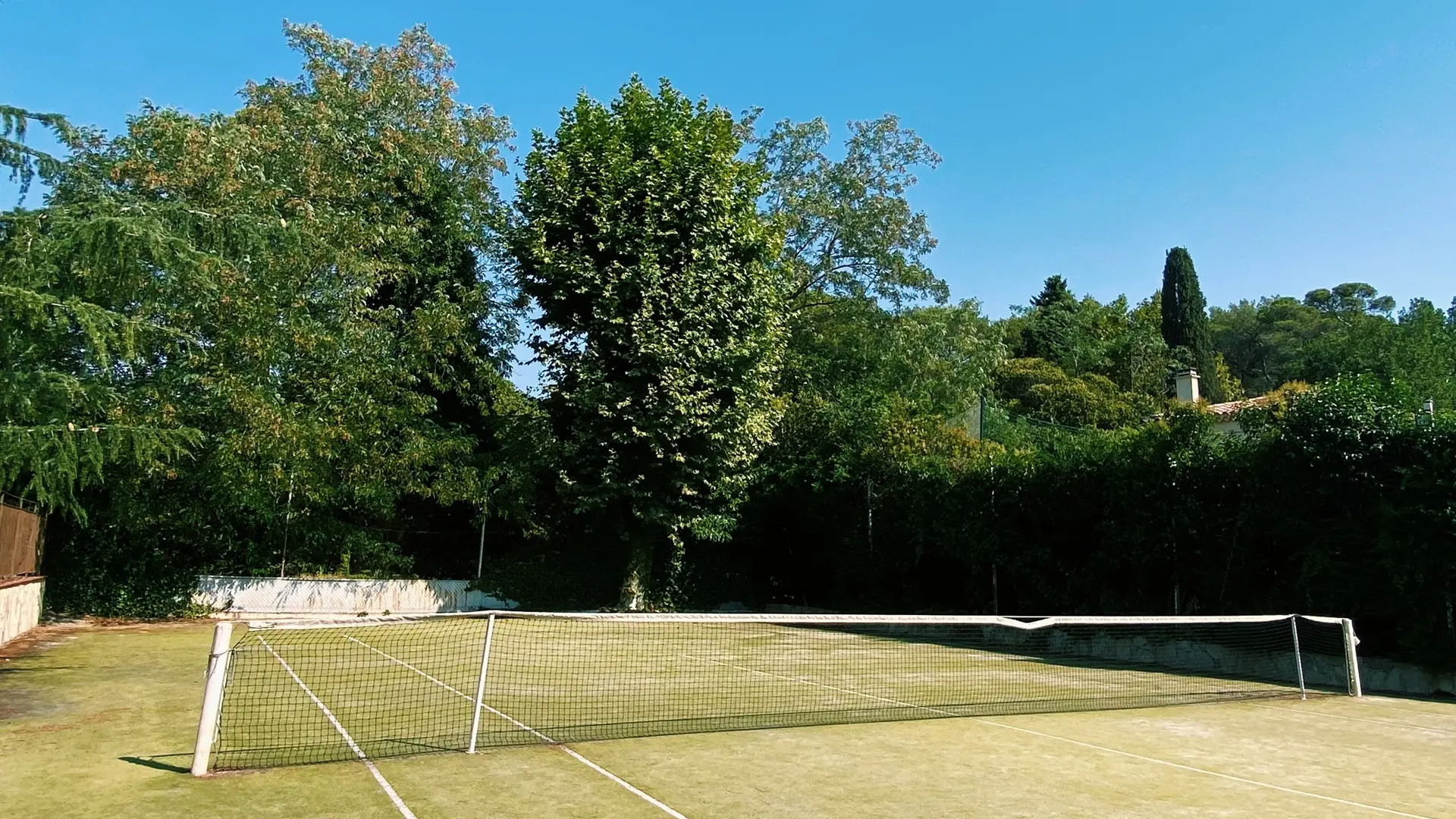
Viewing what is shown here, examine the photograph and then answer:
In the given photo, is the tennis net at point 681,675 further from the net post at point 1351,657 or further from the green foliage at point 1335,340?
the green foliage at point 1335,340

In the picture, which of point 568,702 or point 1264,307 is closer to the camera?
point 568,702

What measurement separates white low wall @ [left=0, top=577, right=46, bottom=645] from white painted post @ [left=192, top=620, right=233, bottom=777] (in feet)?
31.7

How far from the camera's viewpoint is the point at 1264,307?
79188mm

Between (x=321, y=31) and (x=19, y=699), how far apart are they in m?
27.0

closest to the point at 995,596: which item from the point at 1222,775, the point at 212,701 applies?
the point at 1222,775

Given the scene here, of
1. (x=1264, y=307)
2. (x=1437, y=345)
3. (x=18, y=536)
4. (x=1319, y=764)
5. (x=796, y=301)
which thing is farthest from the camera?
(x=1264, y=307)

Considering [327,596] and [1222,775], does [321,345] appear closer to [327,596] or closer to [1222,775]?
[327,596]

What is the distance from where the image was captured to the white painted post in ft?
21.2

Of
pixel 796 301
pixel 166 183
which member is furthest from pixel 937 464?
pixel 166 183

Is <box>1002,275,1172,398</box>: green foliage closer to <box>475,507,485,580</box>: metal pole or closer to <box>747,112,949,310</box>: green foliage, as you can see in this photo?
<box>747,112,949,310</box>: green foliage

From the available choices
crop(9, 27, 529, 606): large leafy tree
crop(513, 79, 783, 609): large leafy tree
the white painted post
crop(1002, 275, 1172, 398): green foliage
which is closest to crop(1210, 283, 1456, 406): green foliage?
crop(1002, 275, 1172, 398): green foliage

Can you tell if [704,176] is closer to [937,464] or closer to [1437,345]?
[937,464]

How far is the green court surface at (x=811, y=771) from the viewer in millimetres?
5910

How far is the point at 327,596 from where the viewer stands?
21.2 meters
